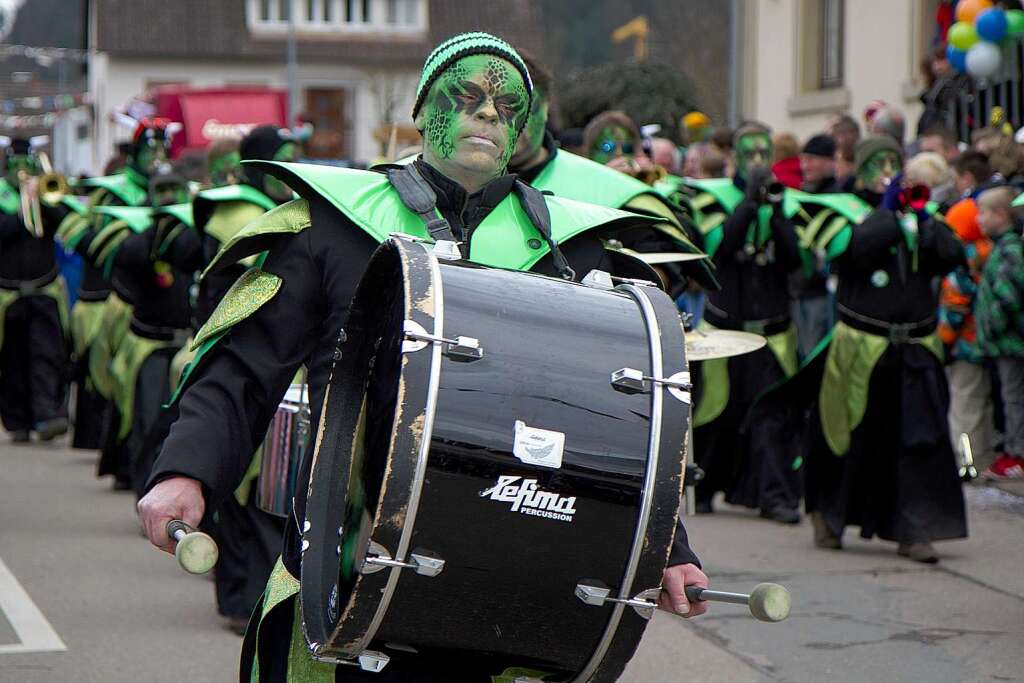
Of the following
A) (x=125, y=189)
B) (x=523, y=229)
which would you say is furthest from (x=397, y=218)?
(x=125, y=189)

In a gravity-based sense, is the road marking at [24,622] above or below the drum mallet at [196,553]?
below

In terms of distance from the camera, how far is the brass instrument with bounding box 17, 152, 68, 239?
→ 13102mm

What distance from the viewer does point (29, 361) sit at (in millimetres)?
13297

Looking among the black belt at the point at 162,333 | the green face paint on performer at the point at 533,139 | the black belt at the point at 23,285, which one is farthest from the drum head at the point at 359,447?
the black belt at the point at 23,285

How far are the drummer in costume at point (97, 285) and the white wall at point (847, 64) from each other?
7.48 m

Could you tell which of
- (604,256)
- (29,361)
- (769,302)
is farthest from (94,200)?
(604,256)

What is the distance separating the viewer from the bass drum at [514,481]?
8.91 ft

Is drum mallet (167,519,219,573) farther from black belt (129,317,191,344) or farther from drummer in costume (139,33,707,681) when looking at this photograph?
black belt (129,317,191,344)

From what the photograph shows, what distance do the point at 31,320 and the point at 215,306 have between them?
7709 millimetres

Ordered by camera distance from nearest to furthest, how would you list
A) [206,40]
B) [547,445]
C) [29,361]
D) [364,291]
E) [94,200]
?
[547,445] → [364,291] → [94,200] → [29,361] → [206,40]

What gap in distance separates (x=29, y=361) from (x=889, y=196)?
736 centimetres

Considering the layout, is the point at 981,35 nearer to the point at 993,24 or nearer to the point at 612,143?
the point at 993,24

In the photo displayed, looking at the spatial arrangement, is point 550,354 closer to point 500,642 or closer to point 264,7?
point 500,642

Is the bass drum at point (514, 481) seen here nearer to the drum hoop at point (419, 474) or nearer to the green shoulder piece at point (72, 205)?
the drum hoop at point (419, 474)
